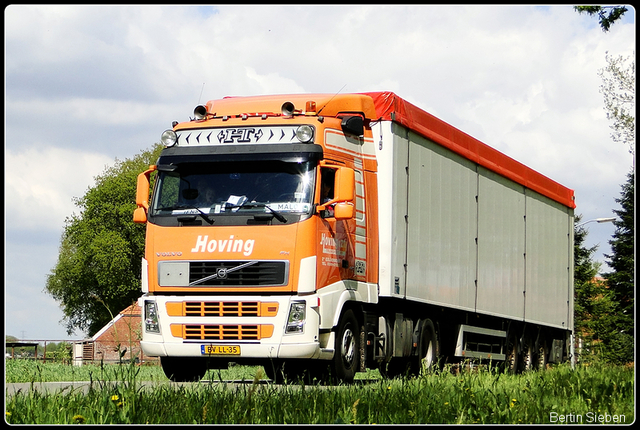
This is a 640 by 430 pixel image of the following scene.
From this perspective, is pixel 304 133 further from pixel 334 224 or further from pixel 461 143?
pixel 461 143

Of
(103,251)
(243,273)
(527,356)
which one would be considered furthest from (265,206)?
(103,251)

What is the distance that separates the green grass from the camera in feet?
20.6

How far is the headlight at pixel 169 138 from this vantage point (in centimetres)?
1259

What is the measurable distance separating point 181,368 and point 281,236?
2675 mm

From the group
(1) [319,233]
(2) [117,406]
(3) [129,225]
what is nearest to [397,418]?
(2) [117,406]

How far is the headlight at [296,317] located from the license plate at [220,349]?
2.24 ft

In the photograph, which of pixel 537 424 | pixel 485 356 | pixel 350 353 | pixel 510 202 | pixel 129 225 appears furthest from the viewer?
pixel 129 225

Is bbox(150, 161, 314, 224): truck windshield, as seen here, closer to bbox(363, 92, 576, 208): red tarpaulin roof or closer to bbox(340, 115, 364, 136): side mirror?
bbox(340, 115, 364, 136): side mirror

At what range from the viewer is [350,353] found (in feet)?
41.1

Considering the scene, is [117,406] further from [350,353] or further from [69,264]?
[69,264]

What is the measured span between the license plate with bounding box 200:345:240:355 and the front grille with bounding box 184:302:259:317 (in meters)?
0.39

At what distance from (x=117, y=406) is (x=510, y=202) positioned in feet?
46.0

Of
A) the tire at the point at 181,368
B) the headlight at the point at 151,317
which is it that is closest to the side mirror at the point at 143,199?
the headlight at the point at 151,317

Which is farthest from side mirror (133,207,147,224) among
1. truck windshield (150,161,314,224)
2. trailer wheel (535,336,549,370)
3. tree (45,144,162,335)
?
tree (45,144,162,335)
